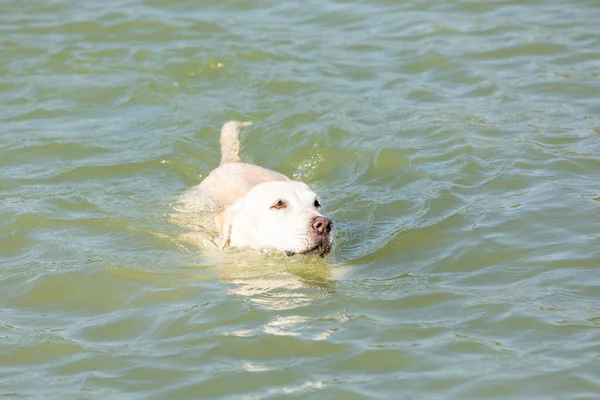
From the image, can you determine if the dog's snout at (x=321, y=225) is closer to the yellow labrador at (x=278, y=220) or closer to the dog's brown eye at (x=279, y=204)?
the yellow labrador at (x=278, y=220)

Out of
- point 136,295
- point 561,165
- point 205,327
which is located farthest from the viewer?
point 561,165

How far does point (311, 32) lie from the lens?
44.6ft

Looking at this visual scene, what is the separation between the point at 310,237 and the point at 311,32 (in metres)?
6.93

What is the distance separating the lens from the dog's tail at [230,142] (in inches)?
392

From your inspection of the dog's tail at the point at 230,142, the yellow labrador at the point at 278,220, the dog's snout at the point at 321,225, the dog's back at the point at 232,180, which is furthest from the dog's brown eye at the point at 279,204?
the dog's tail at the point at 230,142

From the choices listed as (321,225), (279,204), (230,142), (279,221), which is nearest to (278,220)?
(279,221)

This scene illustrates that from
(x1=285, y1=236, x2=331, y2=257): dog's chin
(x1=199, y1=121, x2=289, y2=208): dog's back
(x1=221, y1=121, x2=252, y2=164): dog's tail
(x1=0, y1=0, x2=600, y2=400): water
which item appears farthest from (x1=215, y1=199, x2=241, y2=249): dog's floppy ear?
(x1=221, y1=121, x2=252, y2=164): dog's tail

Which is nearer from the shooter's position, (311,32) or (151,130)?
(151,130)

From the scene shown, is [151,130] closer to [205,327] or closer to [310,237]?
[310,237]

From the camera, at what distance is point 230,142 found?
10.1m

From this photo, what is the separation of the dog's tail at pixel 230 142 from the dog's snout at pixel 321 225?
110 inches

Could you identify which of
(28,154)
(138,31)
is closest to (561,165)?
(28,154)

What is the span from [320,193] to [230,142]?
127 cm

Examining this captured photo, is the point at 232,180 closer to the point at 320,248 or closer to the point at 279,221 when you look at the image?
the point at 279,221
